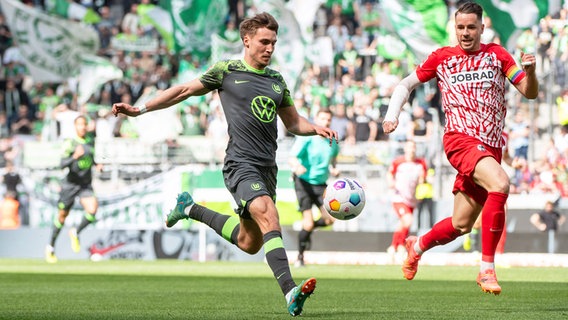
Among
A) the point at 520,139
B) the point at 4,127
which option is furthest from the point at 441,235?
the point at 4,127

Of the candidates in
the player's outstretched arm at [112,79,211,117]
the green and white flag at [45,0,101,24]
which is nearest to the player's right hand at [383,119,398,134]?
the player's outstretched arm at [112,79,211,117]

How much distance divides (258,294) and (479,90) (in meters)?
3.15

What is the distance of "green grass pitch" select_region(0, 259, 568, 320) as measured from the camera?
29.7 ft

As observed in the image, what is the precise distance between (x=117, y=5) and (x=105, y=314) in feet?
70.2

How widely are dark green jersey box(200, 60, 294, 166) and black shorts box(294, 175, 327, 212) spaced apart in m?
8.95

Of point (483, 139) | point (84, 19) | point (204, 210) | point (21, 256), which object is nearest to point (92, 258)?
point (21, 256)

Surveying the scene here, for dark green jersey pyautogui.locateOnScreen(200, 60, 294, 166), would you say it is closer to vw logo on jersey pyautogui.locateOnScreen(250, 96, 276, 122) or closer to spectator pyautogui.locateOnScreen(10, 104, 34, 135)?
vw logo on jersey pyautogui.locateOnScreen(250, 96, 276, 122)

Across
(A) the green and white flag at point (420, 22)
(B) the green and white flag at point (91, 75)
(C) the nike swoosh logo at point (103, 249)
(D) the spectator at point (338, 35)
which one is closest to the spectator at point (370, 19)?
(D) the spectator at point (338, 35)

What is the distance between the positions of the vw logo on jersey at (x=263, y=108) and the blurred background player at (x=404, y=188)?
34.6 ft

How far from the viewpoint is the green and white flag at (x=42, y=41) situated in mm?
26734

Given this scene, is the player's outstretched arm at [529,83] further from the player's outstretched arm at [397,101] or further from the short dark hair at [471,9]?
the player's outstretched arm at [397,101]

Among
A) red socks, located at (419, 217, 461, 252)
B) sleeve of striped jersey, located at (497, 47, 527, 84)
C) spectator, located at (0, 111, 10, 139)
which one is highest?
sleeve of striped jersey, located at (497, 47, 527, 84)

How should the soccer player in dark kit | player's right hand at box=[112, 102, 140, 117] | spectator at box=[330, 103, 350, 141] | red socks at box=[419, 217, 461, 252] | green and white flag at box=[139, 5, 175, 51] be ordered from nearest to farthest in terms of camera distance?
1. player's right hand at box=[112, 102, 140, 117]
2. the soccer player in dark kit
3. red socks at box=[419, 217, 461, 252]
4. spectator at box=[330, 103, 350, 141]
5. green and white flag at box=[139, 5, 175, 51]

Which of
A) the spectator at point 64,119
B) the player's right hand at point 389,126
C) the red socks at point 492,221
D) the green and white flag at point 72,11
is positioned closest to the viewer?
the player's right hand at point 389,126
